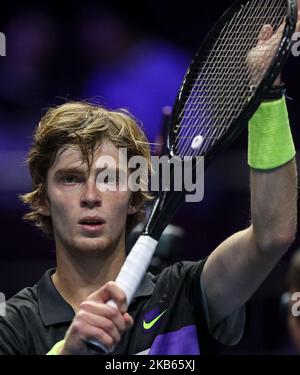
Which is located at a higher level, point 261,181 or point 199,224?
point 261,181

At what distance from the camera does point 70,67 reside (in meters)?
5.43

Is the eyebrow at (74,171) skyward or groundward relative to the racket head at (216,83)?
groundward

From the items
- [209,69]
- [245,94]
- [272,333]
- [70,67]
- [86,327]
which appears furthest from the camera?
[70,67]

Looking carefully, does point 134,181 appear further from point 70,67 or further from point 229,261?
point 70,67

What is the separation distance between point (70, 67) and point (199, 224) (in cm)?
139

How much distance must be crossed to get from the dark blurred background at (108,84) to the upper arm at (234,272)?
1989 millimetres

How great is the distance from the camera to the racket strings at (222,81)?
2201mm

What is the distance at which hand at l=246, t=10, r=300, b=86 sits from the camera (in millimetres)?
2078
